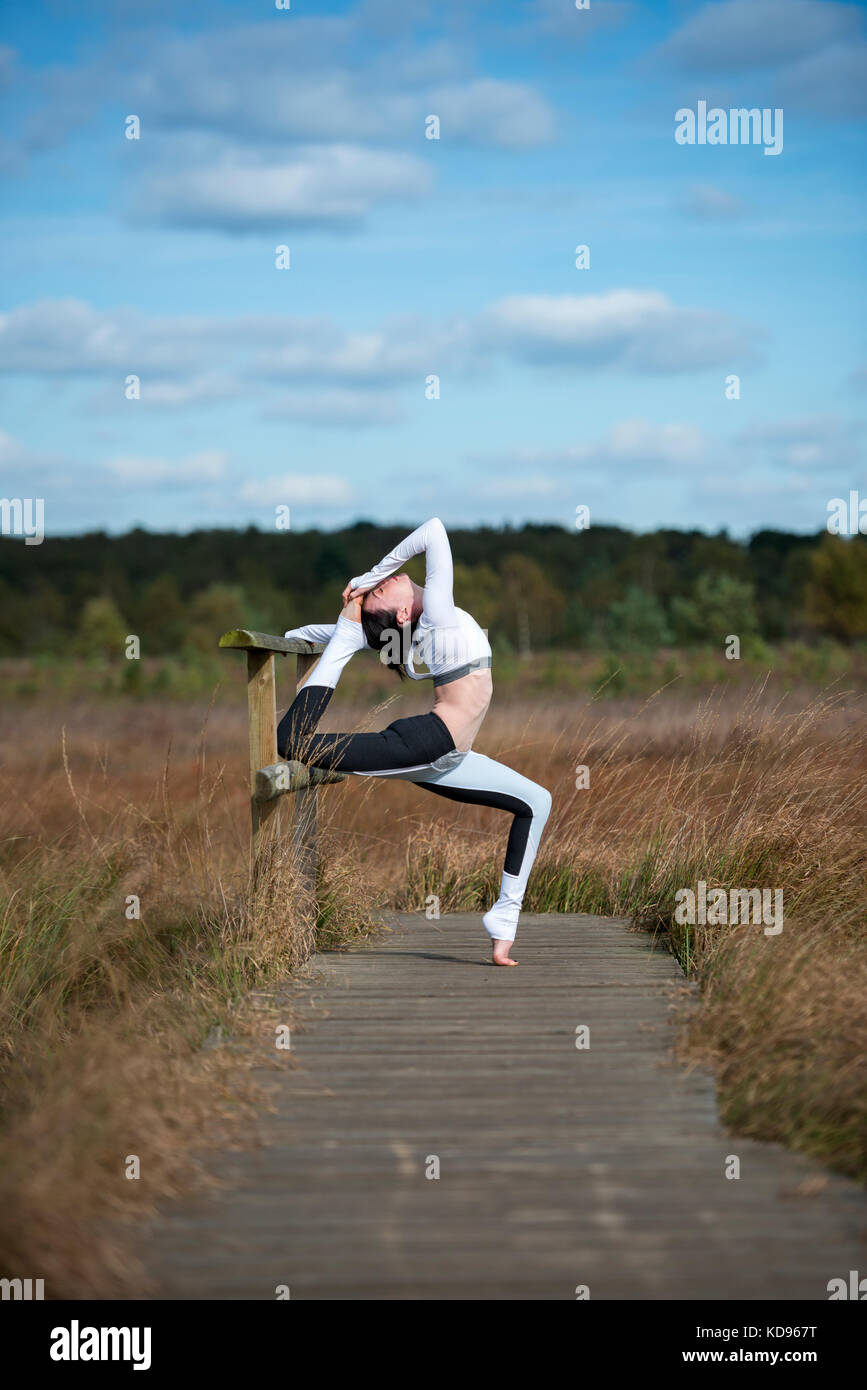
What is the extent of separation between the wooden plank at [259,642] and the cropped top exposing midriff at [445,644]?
0.94 feet

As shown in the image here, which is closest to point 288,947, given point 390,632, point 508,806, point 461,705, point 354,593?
point 508,806

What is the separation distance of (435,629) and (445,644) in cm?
7

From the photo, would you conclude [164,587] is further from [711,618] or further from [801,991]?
[801,991]

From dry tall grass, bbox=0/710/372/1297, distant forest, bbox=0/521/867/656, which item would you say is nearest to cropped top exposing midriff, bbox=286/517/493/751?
dry tall grass, bbox=0/710/372/1297

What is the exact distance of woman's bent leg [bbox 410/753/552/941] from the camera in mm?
5500

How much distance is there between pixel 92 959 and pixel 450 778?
6.59 feet

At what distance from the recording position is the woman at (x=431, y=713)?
536 cm

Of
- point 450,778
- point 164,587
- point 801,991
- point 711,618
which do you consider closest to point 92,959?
point 450,778

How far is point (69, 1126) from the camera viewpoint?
316 centimetres

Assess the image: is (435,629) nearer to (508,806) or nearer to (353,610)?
(353,610)

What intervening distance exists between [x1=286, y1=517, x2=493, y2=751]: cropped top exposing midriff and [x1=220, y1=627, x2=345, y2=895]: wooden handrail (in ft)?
1.27

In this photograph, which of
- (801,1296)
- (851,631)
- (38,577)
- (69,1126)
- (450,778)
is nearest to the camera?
(801,1296)

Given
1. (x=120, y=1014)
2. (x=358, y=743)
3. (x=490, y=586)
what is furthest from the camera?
(x=490, y=586)

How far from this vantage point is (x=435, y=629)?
17.5 feet
